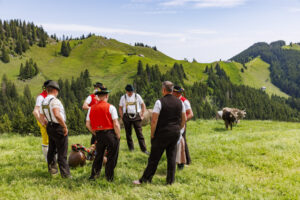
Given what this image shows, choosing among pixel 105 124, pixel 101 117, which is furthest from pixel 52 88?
pixel 105 124

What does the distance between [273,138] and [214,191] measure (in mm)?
8924

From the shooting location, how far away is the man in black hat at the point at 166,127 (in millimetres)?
6363

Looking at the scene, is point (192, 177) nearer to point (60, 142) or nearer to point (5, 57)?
point (60, 142)

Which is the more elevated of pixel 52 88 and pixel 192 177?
pixel 52 88

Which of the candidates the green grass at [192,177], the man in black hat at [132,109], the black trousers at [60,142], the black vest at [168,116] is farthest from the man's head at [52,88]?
the man in black hat at [132,109]

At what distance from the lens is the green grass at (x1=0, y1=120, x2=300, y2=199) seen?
5.93 metres

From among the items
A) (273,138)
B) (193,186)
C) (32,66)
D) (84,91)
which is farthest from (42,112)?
(32,66)

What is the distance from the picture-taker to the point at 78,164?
8484 mm

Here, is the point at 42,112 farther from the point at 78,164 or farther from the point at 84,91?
the point at 84,91

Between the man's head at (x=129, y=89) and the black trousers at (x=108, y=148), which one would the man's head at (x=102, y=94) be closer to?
the black trousers at (x=108, y=148)

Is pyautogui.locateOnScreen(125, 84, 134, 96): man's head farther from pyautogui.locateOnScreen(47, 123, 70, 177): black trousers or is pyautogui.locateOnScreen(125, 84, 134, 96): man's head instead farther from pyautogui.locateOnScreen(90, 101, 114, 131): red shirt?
pyautogui.locateOnScreen(47, 123, 70, 177): black trousers

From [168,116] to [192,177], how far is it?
2.33 metres

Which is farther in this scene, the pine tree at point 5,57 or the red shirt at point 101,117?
the pine tree at point 5,57

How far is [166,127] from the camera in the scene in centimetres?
642
